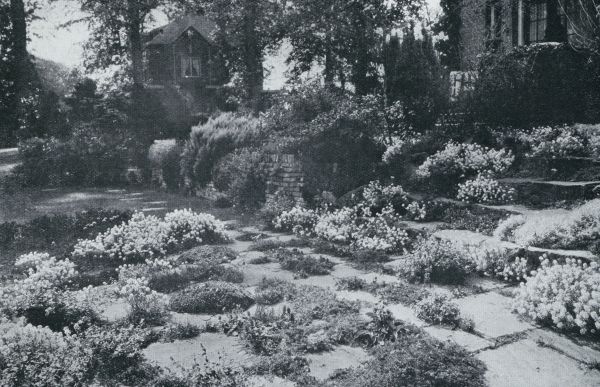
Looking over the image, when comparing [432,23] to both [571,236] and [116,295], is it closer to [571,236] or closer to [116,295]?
[571,236]

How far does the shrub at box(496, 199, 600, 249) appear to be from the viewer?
5809mm

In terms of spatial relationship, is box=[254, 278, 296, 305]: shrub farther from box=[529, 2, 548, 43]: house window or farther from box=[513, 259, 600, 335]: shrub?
box=[529, 2, 548, 43]: house window

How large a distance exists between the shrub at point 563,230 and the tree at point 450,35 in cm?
1361

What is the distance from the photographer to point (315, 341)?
4.18 m

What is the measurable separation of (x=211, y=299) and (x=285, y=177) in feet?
18.2

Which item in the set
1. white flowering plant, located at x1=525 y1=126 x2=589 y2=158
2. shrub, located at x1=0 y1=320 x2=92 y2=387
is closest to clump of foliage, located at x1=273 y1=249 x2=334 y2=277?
shrub, located at x1=0 y1=320 x2=92 y2=387

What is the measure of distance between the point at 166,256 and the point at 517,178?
5.95 meters

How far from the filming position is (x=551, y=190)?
7.90 metres

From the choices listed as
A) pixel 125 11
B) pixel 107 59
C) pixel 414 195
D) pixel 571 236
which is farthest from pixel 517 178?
pixel 107 59

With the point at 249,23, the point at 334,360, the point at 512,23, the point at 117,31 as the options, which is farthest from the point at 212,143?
the point at 117,31

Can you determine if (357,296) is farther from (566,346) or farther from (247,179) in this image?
(247,179)

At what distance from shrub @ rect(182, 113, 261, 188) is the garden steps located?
6.25 m

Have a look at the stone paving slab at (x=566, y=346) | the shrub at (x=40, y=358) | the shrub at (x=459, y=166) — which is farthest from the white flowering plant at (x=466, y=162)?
the shrub at (x=40, y=358)

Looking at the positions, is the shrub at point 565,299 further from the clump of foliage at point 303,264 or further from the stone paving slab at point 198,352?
the stone paving slab at point 198,352
